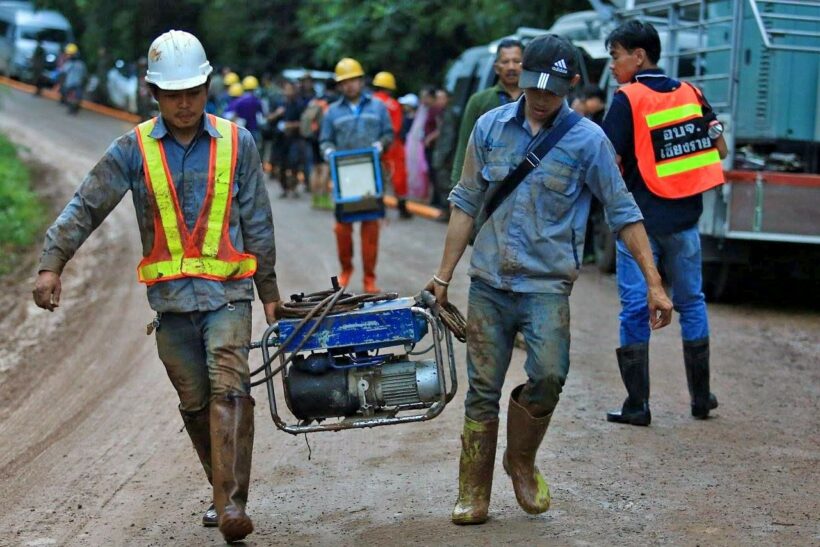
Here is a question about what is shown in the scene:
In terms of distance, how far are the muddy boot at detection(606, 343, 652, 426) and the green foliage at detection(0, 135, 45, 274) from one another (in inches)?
358

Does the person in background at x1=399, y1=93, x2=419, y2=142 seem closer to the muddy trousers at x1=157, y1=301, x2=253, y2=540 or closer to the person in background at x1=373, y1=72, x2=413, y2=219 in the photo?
the person in background at x1=373, y1=72, x2=413, y2=219

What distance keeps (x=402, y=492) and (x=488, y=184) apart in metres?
1.52

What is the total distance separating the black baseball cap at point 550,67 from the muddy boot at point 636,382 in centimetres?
242

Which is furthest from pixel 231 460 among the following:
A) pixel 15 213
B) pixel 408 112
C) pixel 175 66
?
pixel 408 112

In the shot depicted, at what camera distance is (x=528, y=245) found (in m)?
5.54

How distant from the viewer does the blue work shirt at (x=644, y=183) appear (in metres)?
7.42

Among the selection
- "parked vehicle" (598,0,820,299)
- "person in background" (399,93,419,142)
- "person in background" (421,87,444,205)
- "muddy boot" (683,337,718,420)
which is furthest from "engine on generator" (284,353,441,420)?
"person in background" (399,93,419,142)

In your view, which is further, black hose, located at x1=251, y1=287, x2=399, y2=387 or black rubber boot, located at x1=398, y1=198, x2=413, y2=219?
black rubber boot, located at x1=398, y1=198, x2=413, y2=219

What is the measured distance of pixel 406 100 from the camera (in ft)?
81.6

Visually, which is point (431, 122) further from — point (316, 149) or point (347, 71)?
point (347, 71)

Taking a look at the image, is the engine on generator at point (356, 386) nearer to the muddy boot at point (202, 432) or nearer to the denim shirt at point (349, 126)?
the muddy boot at point (202, 432)

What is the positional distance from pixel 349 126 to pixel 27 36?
3283 cm

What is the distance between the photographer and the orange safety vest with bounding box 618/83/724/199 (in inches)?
293

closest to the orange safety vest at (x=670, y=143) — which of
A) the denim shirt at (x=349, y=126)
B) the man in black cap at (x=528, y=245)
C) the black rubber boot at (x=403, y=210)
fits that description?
the man in black cap at (x=528, y=245)
